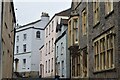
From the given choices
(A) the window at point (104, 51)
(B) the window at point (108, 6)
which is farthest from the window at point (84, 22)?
(B) the window at point (108, 6)

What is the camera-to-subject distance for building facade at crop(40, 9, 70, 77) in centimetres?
4281

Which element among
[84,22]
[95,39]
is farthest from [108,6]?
[84,22]

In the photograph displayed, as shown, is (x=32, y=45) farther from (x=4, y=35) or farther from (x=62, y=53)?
(x=4, y=35)

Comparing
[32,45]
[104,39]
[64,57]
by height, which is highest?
[32,45]

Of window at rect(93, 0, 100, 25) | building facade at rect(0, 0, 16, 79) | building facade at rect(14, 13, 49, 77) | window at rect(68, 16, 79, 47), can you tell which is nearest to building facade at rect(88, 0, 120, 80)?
window at rect(93, 0, 100, 25)

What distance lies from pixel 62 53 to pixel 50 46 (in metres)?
10.9

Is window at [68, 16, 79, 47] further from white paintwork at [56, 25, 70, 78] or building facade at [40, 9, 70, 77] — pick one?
Result: building facade at [40, 9, 70, 77]

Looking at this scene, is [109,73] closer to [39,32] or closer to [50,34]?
[50,34]

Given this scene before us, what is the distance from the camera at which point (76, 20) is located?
93.2 ft

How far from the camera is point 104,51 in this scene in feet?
64.2

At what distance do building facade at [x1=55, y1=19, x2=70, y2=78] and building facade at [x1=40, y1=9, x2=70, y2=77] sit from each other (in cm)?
256

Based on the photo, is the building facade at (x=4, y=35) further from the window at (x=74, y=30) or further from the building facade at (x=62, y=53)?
the building facade at (x=62, y=53)

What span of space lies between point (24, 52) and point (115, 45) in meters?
43.1

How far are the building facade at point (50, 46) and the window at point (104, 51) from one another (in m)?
20.6
